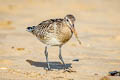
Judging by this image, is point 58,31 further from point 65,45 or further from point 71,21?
point 65,45

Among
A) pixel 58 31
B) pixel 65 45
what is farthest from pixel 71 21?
pixel 65 45

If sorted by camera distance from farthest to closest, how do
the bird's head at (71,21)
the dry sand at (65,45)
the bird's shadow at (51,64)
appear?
the bird's shadow at (51,64), the bird's head at (71,21), the dry sand at (65,45)

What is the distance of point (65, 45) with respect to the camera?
1485 centimetres

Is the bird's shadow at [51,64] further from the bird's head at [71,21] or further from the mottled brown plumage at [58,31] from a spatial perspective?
the bird's head at [71,21]

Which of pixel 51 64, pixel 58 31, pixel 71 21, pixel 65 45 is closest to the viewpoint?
pixel 71 21

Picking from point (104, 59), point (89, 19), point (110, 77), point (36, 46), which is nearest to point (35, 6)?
point (89, 19)

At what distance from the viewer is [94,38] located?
1609cm

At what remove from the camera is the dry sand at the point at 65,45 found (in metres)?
11.4

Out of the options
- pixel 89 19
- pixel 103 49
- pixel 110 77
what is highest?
pixel 89 19

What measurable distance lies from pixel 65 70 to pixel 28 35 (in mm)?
4788

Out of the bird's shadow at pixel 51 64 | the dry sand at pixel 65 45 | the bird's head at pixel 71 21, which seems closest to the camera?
the dry sand at pixel 65 45

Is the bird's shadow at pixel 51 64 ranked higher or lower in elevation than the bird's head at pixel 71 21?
lower

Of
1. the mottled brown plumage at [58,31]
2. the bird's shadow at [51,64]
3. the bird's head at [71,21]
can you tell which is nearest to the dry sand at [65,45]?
the bird's shadow at [51,64]

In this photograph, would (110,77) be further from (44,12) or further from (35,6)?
(35,6)
